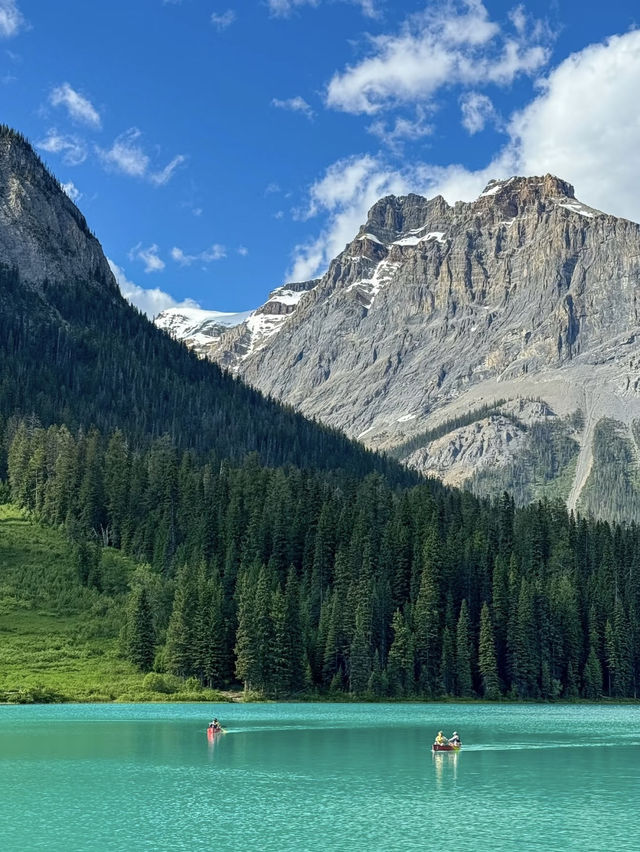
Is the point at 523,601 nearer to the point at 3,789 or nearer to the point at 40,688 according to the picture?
the point at 40,688

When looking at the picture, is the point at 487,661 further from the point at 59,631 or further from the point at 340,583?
the point at 59,631

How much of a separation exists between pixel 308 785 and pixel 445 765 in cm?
1469

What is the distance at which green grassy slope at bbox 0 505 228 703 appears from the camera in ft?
411

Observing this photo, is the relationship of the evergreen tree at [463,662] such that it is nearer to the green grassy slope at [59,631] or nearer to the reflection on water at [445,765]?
the green grassy slope at [59,631]

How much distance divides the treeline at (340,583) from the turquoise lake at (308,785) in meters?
29.7

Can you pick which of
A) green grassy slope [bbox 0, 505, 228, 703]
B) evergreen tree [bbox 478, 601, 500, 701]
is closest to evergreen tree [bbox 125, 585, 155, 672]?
green grassy slope [bbox 0, 505, 228, 703]

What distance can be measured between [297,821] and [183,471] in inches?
5541

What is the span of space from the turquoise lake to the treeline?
1170 inches

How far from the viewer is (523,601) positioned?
511 ft

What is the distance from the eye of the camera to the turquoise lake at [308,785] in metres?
51.4

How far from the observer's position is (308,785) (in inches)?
2603

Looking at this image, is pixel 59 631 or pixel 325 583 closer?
pixel 59 631

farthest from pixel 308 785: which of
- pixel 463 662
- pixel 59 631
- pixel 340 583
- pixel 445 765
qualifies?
pixel 340 583

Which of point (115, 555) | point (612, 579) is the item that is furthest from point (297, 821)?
point (612, 579)
